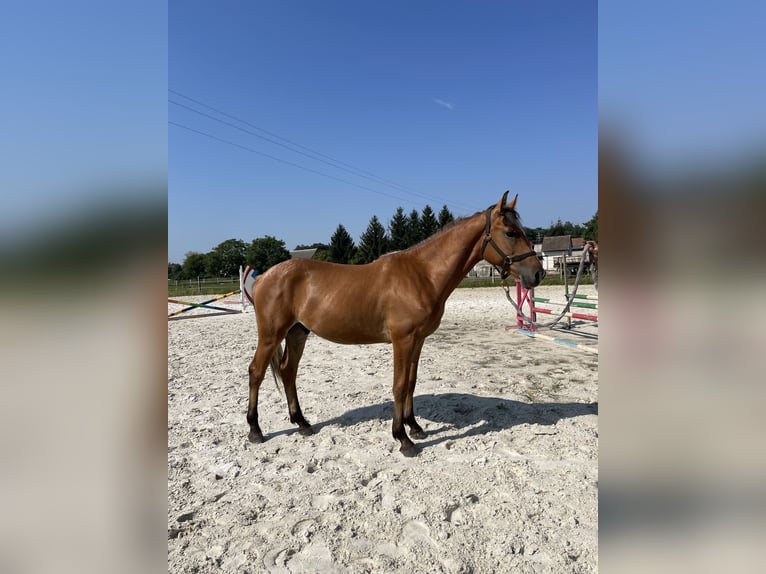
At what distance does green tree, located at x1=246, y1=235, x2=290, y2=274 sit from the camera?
5521 centimetres

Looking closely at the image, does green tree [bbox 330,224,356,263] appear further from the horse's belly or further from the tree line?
the horse's belly

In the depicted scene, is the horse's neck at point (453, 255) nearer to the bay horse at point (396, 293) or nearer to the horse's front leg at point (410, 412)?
the bay horse at point (396, 293)

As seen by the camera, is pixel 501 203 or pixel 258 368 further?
pixel 258 368

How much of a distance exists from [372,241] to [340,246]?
461cm

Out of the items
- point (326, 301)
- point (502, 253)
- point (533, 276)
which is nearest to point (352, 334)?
point (326, 301)

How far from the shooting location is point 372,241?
178ft

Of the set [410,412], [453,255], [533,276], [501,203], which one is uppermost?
[501,203]

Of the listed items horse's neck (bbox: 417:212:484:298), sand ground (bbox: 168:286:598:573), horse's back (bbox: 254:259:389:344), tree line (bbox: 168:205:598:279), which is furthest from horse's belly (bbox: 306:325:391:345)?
tree line (bbox: 168:205:598:279)

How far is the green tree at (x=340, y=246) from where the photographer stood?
52.7m

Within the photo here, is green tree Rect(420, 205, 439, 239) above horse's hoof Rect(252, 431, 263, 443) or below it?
above

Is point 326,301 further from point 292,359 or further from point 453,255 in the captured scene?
point 453,255

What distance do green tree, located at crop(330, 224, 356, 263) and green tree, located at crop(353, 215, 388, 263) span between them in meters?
1.23

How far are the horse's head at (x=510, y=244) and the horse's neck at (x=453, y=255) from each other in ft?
0.41
